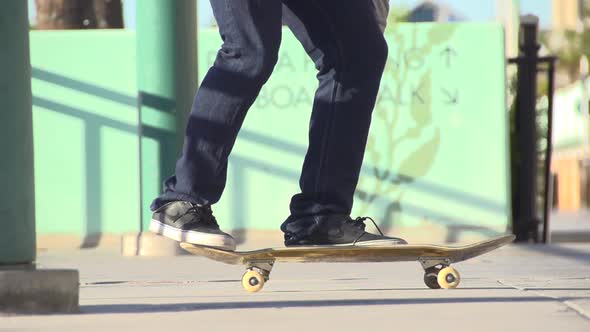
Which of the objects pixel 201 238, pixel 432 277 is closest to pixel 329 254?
pixel 201 238

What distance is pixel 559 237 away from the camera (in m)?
13.4

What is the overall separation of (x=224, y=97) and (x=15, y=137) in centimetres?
59

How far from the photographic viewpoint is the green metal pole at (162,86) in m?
8.32

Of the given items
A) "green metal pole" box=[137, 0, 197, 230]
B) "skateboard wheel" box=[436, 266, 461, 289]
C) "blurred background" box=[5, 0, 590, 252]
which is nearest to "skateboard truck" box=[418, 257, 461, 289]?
"skateboard wheel" box=[436, 266, 461, 289]

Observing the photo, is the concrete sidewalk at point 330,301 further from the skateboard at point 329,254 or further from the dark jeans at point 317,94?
the dark jeans at point 317,94

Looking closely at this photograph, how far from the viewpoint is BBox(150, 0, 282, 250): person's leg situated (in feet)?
12.8

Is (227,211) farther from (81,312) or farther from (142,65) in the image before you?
(81,312)

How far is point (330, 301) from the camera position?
153 inches

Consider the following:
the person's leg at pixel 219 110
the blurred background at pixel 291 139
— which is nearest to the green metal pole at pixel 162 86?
the blurred background at pixel 291 139

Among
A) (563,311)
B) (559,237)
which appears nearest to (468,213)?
(559,237)

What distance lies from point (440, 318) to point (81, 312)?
959 mm

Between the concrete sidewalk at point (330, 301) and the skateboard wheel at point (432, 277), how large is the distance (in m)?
0.03

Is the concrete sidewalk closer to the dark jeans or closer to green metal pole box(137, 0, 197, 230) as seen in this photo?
the dark jeans

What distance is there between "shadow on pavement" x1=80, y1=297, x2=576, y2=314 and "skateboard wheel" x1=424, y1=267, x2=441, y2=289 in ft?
1.14
